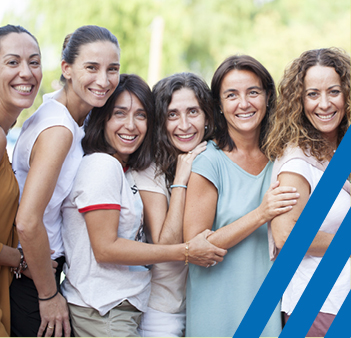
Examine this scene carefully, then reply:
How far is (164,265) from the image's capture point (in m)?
2.76

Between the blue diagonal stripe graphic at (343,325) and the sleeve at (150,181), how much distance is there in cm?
153

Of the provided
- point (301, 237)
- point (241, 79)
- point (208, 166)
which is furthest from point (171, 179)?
point (301, 237)

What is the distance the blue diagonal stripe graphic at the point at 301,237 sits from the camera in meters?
1.42

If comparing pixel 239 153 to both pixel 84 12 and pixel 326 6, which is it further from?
pixel 326 6

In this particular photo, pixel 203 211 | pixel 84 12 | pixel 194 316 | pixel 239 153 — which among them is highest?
pixel 84 12

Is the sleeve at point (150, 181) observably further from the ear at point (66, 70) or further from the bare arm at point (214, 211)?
the ear at point (66, 70)

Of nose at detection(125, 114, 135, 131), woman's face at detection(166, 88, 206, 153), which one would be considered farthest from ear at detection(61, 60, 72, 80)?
woman's face at detection(166, 88, 206, 153)

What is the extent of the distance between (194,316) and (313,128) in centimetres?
136

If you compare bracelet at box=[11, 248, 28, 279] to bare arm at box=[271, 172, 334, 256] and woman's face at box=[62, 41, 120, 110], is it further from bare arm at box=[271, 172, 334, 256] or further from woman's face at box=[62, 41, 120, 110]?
bare arm at box=[271, 172, 334, 256]

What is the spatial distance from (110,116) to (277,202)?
1158mm

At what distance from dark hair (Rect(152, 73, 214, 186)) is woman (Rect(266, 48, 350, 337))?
46cm

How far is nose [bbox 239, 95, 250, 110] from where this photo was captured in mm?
2691

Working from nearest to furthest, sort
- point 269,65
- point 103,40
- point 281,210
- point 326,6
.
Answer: point 281,210 → point 103,40 → point 269,65 → point 326,6

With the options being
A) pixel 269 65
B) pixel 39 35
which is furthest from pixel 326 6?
pixel 39 35
